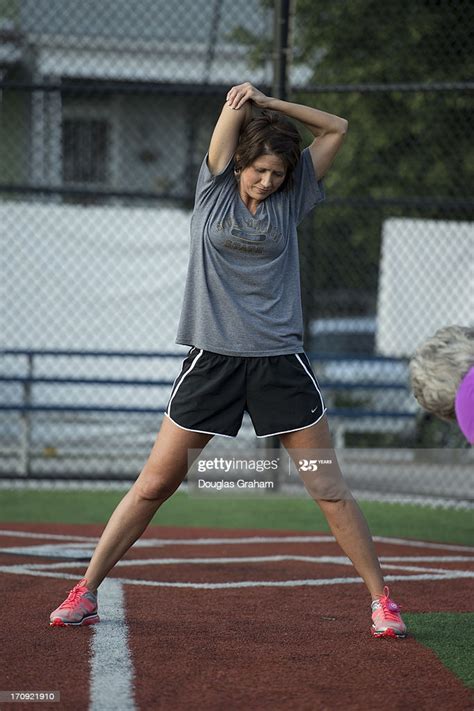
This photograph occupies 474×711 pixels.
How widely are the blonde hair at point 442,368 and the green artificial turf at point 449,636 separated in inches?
37.1

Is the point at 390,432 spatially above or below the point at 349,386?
below

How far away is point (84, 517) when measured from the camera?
8.29 m

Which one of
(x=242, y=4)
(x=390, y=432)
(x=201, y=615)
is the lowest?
(x=390, y=432)

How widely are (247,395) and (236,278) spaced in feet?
1.51

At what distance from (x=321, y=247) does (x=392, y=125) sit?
7.41 ft

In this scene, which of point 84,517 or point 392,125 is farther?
point 392,125

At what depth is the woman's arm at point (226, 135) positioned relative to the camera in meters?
4.23

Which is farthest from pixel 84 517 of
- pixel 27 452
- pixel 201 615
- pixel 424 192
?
pixel 424 192

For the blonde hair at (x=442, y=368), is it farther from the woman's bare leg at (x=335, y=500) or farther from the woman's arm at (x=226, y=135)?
the woman's arm at (x=226, y=135)

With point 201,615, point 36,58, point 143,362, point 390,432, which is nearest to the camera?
point 201,615

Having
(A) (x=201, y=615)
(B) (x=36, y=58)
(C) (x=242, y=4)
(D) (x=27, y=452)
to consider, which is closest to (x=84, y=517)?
(D) (x=27, y=452)

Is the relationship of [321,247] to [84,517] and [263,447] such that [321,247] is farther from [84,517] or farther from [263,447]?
[84,517]

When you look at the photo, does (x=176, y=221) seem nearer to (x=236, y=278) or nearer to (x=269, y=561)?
(x=269, y=561)

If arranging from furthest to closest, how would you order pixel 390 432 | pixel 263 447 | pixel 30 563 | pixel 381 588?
pixel 390 432
pixel 263 447
pixel 30 563
pixel 381 588
